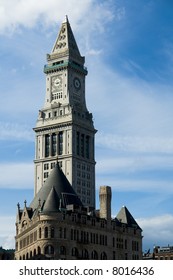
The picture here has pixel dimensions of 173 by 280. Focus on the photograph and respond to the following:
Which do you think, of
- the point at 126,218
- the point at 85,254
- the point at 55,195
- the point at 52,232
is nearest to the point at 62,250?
the point at 52,232

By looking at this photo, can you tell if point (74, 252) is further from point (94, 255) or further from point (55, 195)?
point (55, 195)

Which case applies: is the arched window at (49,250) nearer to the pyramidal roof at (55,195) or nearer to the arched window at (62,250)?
the arched window at (62,250)

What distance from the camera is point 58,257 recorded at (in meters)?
129

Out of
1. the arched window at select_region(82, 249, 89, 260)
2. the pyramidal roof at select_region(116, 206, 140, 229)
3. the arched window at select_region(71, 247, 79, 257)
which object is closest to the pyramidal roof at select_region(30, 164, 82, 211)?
the arched window at select_region(71, 247, 79, 257)

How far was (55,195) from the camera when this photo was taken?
13525 centimetres

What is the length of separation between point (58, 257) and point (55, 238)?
4006 millimetres

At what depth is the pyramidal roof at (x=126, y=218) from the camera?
16050cm

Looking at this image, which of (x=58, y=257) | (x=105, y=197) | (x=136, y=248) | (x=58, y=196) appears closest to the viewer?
(x=58, y=257)
